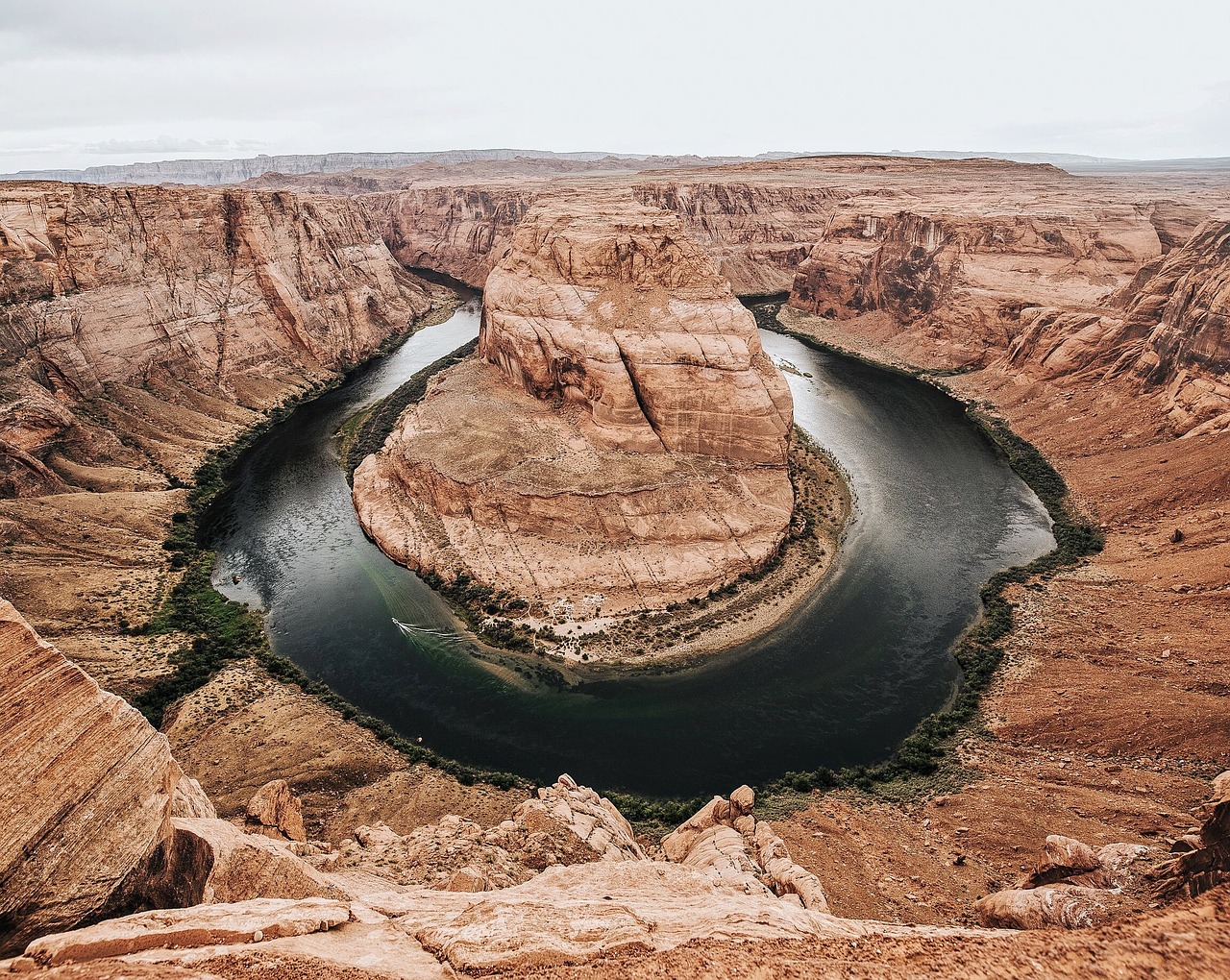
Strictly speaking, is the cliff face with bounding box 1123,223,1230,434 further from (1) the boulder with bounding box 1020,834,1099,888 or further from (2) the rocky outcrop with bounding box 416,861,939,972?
(2) the rocky outcrop with bounding box 416,861,939,972

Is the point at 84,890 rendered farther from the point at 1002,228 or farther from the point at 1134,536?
the point at 1002,228

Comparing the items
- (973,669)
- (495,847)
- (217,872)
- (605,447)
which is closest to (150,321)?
(605,447)

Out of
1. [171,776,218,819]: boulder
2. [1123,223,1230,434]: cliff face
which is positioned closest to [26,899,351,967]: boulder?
[171,776,218,819]: boulder

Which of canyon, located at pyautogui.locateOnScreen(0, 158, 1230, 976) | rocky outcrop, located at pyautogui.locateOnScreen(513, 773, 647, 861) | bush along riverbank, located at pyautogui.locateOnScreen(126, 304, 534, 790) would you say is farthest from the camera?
bush along riverbank, located at pyautogui.locateOnScreen(126, 304, 534, 790)

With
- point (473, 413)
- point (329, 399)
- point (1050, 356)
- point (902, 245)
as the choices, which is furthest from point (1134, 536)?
point (329, 399)

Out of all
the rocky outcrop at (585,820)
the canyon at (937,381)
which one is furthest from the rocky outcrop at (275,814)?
the rocky outcrop at (585,820)
